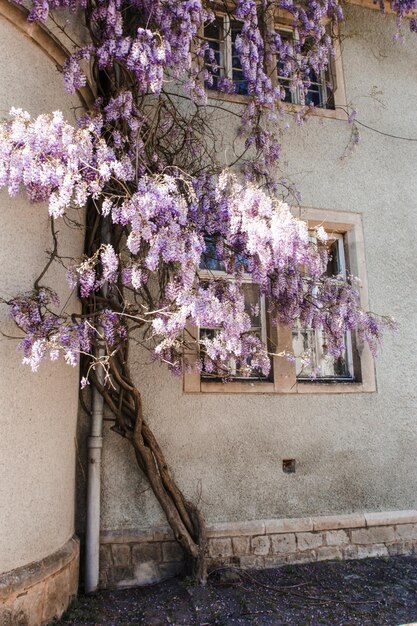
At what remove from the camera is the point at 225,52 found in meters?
5.75

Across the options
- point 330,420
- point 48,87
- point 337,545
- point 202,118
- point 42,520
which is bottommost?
point 337,545

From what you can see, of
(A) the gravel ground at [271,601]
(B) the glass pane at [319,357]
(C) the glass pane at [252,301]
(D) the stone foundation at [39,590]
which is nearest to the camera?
(D) the stone foundation at [39,590]

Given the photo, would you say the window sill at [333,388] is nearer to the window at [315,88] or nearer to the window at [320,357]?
the window at [320,357]

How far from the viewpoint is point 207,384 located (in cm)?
464

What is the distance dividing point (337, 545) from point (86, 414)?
8.38 feet

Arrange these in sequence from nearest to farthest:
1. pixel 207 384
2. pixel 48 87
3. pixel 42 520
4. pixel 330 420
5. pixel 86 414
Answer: pixel 42 520 < pixel 48 87 < pixel 86 414 < pixel 207 384 < pixel 330 420

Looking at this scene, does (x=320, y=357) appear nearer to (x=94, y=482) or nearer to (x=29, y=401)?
(x=94, y=482)

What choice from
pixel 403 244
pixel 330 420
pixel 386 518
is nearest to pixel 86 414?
pixel 330 420

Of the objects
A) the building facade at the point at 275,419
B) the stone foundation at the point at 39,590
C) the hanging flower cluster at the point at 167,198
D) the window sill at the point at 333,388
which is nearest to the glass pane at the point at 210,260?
the hanging flower cluster at the point at 167,198

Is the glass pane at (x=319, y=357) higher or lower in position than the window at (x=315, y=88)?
lower

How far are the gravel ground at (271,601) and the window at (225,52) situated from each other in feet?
15.5

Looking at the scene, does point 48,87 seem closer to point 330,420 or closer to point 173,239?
point 173,239

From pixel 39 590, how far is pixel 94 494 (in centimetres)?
88

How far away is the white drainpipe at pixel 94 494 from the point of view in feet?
13.0
